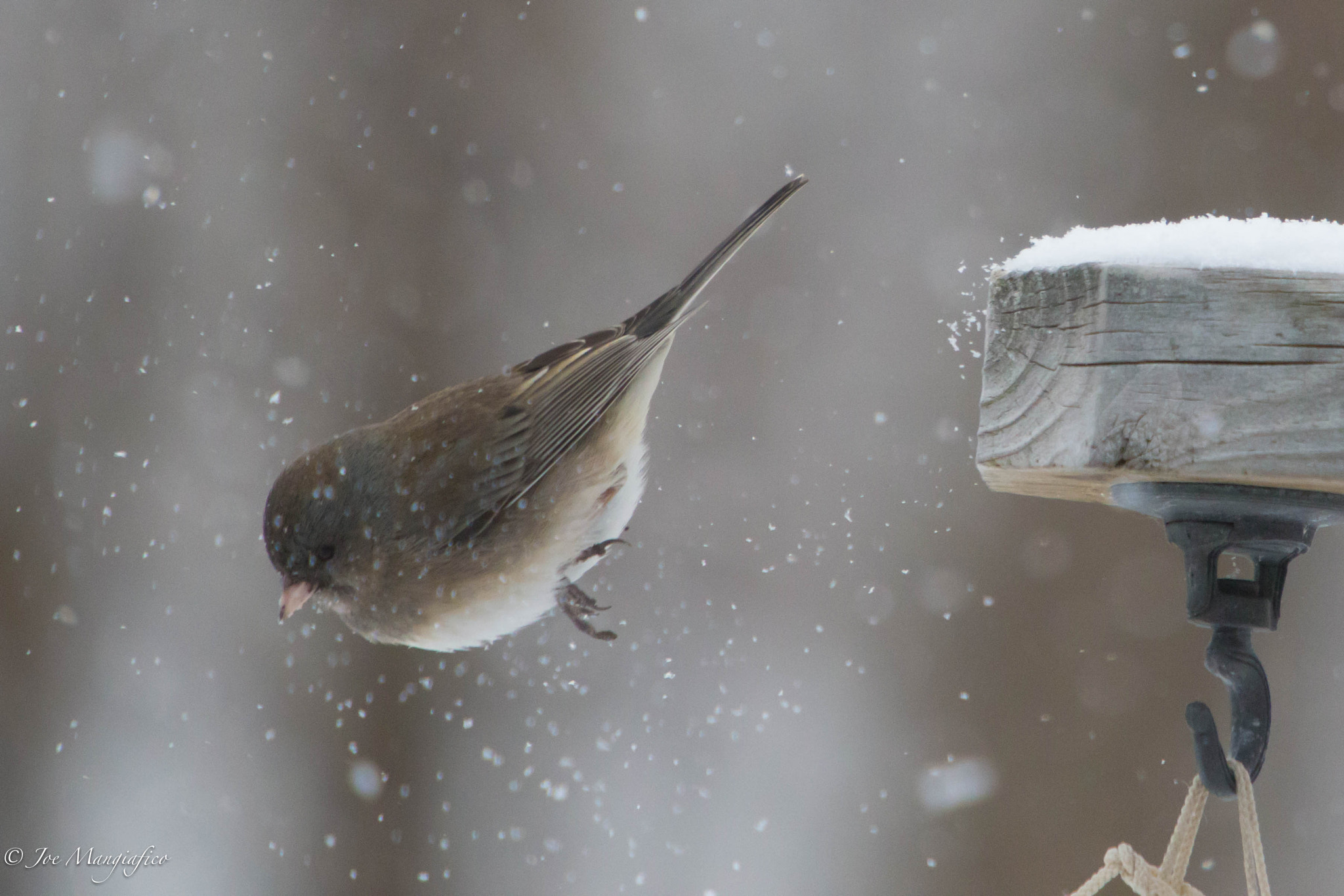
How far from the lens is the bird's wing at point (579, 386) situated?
69.8 inches

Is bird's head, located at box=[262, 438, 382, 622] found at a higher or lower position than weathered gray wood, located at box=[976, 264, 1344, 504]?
lower

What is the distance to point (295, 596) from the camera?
61.6 inches

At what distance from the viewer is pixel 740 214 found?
106 inches

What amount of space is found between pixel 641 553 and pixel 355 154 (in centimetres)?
130

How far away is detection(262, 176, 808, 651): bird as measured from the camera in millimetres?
1596

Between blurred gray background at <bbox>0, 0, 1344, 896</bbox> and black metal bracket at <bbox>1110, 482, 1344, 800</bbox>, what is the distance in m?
1.59

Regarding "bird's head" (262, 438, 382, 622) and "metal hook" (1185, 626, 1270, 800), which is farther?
"bird's head" (262, 438, 382, 622)

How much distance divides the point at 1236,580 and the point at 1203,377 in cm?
16

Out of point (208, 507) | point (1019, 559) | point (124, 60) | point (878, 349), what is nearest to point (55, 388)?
point (208, 507)

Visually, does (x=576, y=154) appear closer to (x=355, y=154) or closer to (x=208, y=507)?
(x=355, y=154)

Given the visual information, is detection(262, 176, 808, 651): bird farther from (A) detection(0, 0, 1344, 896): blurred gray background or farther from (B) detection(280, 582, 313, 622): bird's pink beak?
(A) detection(0, 0, 1344, 896): blurred gray background

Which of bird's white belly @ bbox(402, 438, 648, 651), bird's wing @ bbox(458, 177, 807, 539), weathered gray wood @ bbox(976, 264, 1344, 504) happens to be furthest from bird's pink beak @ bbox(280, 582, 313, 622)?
weathered gray wood @ bbox(976, 264, 1344, 504)

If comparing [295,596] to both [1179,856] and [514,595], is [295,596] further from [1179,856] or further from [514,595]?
[1179,856]

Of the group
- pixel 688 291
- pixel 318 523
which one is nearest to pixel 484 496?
pixel 318 523
